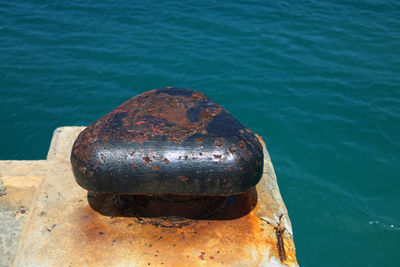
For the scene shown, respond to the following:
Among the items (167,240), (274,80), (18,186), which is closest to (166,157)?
(167,240)

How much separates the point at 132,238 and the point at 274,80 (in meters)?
5.35

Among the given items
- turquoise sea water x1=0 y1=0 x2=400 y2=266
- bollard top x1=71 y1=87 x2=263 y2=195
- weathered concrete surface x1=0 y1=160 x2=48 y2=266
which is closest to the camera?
bollard top x1=71 y1=87 x2=263 y2=195

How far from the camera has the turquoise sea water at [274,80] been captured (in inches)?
209

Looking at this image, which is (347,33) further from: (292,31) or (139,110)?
(139,110)

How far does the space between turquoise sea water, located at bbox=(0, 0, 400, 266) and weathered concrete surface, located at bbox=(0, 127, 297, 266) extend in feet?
7.09

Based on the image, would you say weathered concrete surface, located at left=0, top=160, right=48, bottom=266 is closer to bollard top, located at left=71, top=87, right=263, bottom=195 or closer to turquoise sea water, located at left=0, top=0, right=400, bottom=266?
bollard top, located at left=71, top=87, right=263, bottom=195

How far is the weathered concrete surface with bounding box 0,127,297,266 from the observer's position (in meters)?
2.68

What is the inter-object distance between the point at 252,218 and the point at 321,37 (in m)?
6.90

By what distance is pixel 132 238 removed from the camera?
9.32 feet

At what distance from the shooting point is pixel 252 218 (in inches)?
121

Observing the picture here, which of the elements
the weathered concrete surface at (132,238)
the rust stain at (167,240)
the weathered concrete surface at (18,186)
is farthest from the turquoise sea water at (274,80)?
the weathered concrete surface at (18,186)

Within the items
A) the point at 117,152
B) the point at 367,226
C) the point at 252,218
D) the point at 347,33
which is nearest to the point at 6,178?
the point at 117,152

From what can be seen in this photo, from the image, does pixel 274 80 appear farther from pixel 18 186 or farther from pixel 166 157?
pixel 18 186

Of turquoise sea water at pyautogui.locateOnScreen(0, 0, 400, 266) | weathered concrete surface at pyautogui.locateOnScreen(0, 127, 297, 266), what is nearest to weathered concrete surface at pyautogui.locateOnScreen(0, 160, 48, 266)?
weathered concrete surface at pyautogui.locateOnScreen(0, 127, 297, 266)
